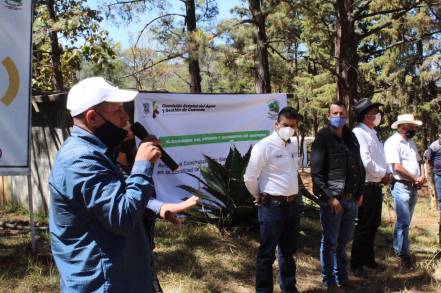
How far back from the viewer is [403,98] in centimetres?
2055

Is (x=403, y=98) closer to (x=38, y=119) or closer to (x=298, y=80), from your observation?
(x=298, y=80)

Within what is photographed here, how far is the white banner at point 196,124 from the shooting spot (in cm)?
752

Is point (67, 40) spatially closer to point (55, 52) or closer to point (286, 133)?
point (55, 52)

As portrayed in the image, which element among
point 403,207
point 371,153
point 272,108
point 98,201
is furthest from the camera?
point 272,108

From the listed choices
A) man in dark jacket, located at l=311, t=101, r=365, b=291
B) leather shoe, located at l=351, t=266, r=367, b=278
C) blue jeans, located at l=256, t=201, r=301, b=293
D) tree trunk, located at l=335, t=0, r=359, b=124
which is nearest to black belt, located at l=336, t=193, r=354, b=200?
man in dark jacket, located at l=311, t=101, r=365, b=291

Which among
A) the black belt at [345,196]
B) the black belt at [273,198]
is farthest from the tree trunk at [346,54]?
the black belt at [273,198]

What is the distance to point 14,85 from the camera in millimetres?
5402

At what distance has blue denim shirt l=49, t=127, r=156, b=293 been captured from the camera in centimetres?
199

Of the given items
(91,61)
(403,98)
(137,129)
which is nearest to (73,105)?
(137,129)

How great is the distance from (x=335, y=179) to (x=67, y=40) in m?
9.86

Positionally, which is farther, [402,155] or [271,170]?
[402,155]

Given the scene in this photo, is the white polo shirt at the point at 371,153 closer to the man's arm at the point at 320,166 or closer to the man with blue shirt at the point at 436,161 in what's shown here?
the man's arm at the point at 320,166

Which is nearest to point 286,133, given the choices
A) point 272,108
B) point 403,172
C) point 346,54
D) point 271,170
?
point 271,170

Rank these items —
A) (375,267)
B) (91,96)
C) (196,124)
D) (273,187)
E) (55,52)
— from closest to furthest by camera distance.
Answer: (91,96), (273,187), (375,267), (196,124), (55,52)
